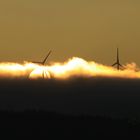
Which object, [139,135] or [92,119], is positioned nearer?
[139,135]

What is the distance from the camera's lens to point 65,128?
Result: 181250mm

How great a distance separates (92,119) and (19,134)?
27.0 m

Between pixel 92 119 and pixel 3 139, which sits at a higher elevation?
pixel 92 119

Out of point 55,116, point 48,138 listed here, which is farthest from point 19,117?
point 48,138

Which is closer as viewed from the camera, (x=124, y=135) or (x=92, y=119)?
(x=124, y=135)

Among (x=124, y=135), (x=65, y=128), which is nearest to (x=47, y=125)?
(x=65, y=128)

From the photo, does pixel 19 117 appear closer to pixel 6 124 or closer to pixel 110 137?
pixel 6 124

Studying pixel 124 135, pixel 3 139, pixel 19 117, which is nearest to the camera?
pixel 3 139

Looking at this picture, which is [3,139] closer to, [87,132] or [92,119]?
[87,132]

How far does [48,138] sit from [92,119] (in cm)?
2698

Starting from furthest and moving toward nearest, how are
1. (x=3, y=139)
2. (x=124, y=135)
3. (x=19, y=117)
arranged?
(x=19, y=117) < (x=124, y=135) < (x=3, y=139)

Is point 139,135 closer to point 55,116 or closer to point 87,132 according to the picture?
point 87,132

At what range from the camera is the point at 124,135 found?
177 meters

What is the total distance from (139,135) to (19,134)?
21.9 m
